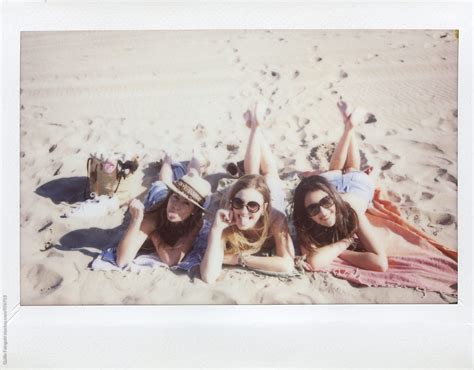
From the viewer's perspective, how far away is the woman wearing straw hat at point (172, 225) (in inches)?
77.4

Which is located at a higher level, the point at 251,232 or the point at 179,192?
the point at 179,192

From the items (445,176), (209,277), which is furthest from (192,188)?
(445,176)

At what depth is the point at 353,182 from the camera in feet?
6.55

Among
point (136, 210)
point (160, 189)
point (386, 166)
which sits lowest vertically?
point (136, 210)

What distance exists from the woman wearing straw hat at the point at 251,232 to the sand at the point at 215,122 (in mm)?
80

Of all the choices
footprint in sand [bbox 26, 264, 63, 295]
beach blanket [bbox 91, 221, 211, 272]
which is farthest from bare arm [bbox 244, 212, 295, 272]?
footprint in sand [bbox 26, 264, 63, 295]

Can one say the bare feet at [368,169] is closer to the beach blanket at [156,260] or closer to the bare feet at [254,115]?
the bare feet at [254,115]

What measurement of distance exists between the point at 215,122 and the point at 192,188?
35 cm

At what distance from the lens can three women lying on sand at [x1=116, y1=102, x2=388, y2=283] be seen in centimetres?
196

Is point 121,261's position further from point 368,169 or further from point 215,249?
point 368,169

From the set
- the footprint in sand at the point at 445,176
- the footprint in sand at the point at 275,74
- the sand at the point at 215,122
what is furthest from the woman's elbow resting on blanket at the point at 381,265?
the footprint in sand at the point at 275,74

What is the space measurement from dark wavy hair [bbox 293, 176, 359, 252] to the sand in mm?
96

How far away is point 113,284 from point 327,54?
157 cm
